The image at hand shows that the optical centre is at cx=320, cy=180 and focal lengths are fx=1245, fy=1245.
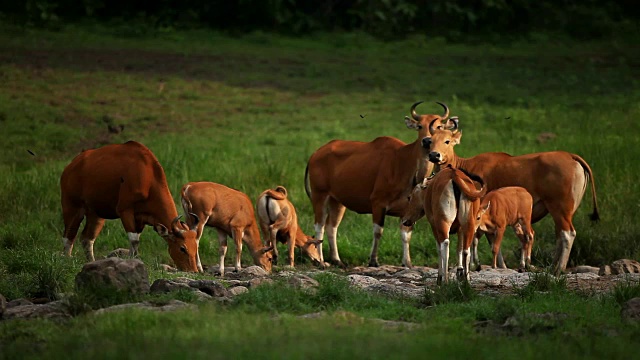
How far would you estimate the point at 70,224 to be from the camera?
15.6 m

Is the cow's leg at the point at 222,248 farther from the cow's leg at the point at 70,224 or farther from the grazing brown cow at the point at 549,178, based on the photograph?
the grazing brown cow at the point at 549,178

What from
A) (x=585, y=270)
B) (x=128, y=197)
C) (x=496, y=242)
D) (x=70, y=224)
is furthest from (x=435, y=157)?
(x=70, y=224)

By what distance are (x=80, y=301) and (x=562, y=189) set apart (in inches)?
285

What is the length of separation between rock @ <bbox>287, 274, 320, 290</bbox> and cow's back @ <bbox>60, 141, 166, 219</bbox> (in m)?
3.63

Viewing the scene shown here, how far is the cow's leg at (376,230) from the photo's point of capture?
16234mm

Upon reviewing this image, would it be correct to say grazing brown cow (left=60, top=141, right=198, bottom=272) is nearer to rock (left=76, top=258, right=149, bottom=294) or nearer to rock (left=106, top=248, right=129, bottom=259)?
rock (left=106, top=248, right=129, bottom=259)

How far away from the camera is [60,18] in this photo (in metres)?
32.0

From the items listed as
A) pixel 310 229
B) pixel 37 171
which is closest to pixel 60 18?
pixel 37 171

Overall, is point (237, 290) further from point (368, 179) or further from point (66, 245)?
point (368, 179)

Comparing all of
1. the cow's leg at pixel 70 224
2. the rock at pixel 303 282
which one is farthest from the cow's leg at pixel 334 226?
the rock at pixel 303 282

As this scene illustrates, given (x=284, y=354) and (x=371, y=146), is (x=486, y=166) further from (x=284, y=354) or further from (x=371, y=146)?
(x=284, y=354)

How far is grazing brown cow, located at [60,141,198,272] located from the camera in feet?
48.6

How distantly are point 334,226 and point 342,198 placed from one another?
426 millimetres

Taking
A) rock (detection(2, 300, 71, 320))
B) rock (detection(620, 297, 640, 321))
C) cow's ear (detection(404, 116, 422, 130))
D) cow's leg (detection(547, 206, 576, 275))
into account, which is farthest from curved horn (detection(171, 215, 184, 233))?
rock (detection(620, 297, 640, 321))
